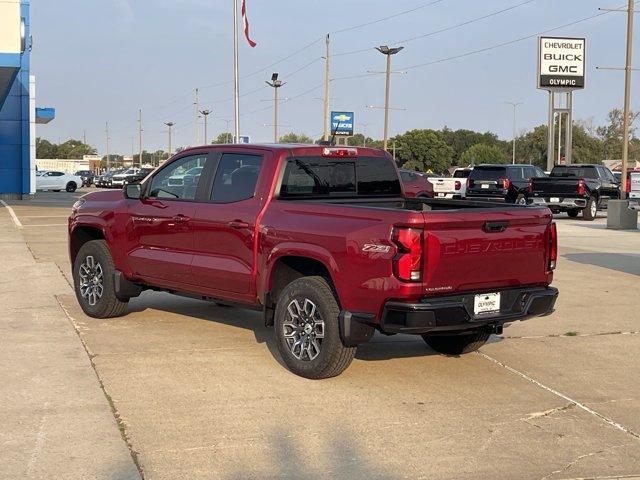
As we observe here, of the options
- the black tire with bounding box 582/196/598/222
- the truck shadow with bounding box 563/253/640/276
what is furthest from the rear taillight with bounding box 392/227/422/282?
the black tire with bounding box 582/196/598/222

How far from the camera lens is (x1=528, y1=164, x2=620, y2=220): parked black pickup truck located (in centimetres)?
2884

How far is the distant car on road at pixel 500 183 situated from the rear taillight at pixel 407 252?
25.0 meters

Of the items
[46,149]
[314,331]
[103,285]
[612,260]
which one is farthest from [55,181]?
[46,149]

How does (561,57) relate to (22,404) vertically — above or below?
above

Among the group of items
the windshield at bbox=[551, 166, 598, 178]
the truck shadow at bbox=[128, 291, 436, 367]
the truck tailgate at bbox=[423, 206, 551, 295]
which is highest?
the windshield at bbox=[551, 166, 598, 178]

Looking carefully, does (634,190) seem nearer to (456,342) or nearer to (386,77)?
(456,342)

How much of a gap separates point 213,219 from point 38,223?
732 inches

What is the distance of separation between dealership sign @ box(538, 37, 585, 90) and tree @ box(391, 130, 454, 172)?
221 ft

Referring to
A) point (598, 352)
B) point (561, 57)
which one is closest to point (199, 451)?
point (598, 352)

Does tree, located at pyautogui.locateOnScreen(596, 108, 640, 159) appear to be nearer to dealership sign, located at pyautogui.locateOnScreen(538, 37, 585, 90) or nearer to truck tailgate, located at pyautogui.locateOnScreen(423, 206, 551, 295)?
dealership sign, located at pyautogui.locateOnScreen(538, 37, 585, 90)

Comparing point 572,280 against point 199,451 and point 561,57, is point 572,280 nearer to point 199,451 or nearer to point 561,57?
point 199,451

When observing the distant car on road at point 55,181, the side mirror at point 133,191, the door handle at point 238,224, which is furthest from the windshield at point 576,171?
the distant car on road at point 55,181

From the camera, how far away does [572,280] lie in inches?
529

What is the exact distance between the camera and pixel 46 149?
178 m
